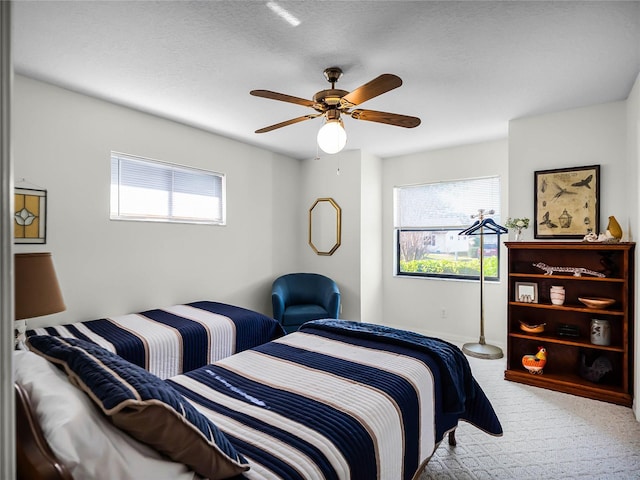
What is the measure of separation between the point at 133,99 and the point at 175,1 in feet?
5.08

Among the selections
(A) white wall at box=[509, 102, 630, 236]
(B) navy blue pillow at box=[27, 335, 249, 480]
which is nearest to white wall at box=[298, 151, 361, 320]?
(A) white wall at box=[509, 102, 630, 236]

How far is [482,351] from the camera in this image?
4016 mm

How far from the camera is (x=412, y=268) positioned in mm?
5102

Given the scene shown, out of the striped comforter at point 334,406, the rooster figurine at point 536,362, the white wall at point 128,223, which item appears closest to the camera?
the striped comforter at point 334,406

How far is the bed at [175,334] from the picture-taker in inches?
101

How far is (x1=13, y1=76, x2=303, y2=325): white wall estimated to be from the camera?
282cm

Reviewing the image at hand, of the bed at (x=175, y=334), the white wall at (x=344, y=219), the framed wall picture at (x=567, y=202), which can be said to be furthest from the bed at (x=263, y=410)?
the white wall at (x=344, y=219)

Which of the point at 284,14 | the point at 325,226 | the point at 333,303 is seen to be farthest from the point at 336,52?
the point at 325,226

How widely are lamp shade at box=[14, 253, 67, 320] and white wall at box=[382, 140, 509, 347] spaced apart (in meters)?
4.13

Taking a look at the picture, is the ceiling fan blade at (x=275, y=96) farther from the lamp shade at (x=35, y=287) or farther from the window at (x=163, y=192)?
the window at (x=163, y=192)

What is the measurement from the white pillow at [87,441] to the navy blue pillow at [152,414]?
0.02 meters

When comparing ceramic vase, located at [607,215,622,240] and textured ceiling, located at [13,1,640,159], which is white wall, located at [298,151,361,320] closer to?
textured ceiling, located at [13,1,640,159]

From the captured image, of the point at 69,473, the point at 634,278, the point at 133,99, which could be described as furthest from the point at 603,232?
the point at 133,99

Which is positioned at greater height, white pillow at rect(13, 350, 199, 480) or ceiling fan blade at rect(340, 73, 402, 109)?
ceiling fan blade at rect(340, 73, 402, 109)
